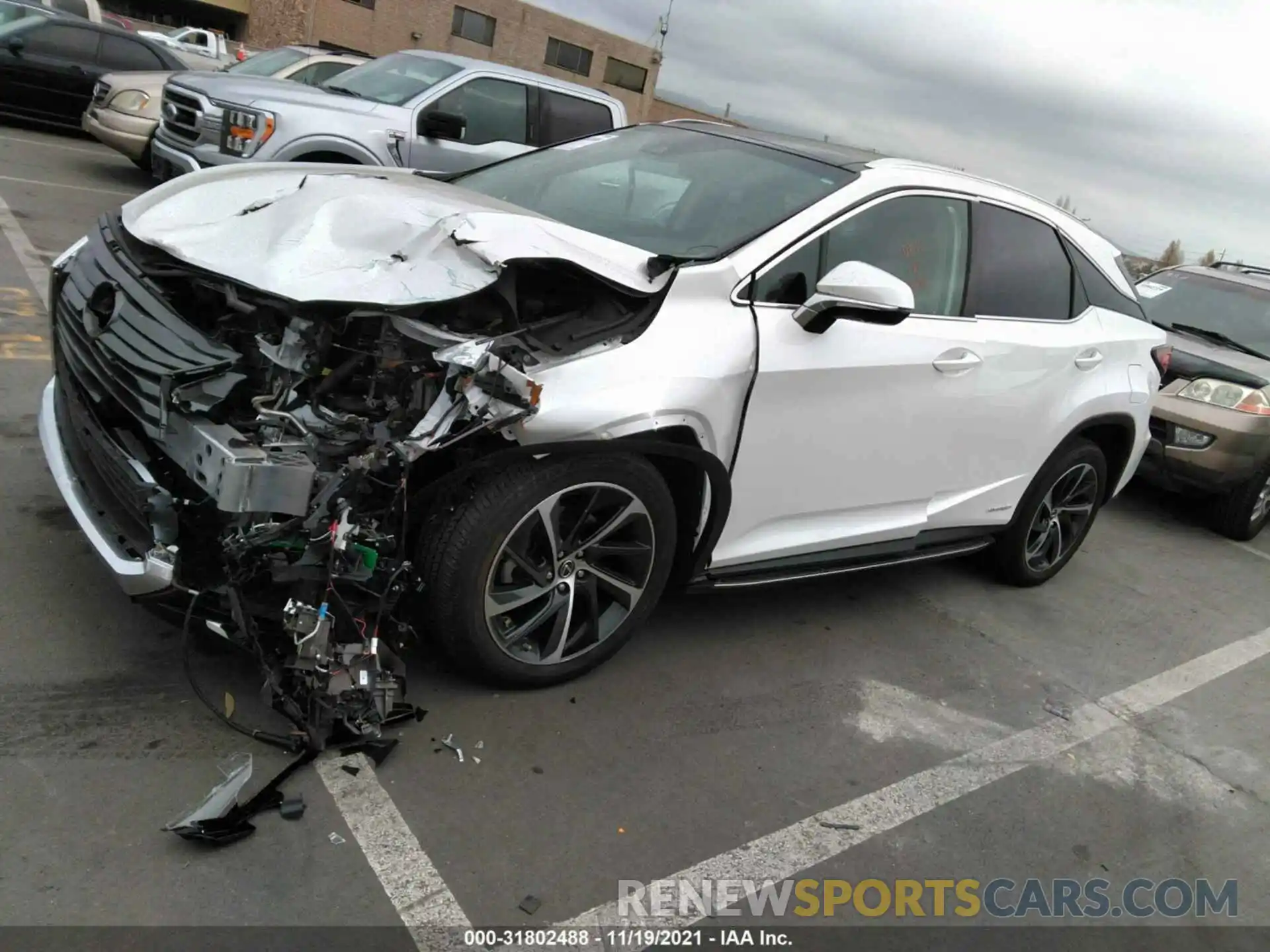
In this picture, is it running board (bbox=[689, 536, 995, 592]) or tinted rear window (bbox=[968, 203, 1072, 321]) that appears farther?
tinted rear window (bbox=[968, 203, 1072, 321])

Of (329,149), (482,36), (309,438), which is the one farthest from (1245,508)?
(482,36)

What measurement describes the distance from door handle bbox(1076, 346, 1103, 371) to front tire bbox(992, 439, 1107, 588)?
382 mm

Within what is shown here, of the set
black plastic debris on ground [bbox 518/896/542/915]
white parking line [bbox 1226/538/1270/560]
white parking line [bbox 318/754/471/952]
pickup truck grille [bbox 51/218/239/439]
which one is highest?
pickup truck grille [bbox 51/218/239/439]

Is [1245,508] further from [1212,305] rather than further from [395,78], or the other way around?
[395,78]

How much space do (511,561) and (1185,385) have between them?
221 inches

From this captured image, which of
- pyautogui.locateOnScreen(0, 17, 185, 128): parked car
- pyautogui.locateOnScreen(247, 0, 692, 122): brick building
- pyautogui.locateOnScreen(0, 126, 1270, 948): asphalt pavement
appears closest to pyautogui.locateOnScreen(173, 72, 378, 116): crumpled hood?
pyautogui.locateOnScreen(0, 126, 1270, 948): asphalt pavement

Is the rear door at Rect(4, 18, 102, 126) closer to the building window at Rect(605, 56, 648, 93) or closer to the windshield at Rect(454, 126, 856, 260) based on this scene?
the windshield at Rect(454, 126, 856, 260)

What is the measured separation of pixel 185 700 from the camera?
2.93 m

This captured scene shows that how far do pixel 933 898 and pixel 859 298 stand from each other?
1.81 meters

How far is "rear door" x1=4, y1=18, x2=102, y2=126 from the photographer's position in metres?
11.9

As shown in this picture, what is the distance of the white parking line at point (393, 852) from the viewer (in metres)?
2.38

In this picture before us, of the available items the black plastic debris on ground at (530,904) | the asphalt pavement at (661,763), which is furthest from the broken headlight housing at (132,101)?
the black plastic debris on ground at (530,904)

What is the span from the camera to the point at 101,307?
124 inches

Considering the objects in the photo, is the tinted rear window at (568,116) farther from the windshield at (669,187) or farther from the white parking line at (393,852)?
the white parking line at (393,852)
